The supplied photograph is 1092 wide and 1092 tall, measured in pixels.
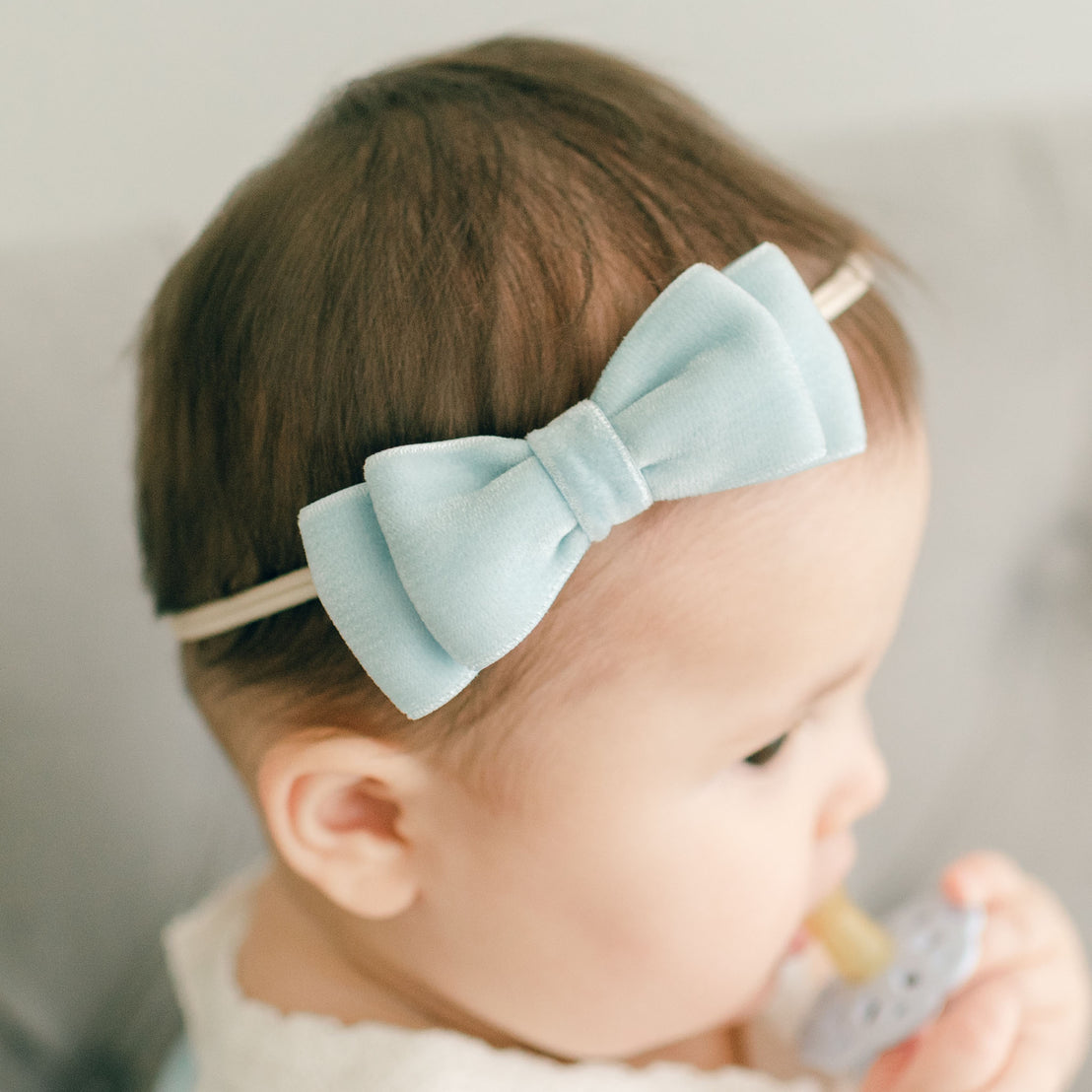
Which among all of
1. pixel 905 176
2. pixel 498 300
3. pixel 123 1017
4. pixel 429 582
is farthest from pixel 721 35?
pixel 123 1017

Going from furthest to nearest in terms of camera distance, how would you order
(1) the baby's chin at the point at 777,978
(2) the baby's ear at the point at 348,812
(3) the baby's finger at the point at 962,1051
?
(1) the baby's chin at the point at 777,978 < (3) the baby's finger at the point at 962,1051 < (2) the baby's ear at the point at 348,812

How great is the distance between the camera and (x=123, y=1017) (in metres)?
0.88

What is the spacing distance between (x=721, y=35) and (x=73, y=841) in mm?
891

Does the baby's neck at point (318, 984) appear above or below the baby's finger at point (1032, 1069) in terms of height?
above

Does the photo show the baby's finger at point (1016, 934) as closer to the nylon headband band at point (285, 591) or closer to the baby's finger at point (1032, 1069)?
the baby's finger at point (1032, 1069)

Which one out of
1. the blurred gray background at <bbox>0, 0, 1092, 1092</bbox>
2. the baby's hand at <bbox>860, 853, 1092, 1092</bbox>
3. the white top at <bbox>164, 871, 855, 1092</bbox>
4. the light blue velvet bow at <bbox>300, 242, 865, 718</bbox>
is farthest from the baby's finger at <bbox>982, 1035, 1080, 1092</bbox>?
the light blue velvet bow at <bbox>300, 242, 865, 718</bbox>

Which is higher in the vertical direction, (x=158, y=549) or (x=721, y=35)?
(x=721, y=35)

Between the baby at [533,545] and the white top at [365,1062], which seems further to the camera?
the white top at [365,1062]

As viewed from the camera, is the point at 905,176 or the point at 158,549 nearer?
the point at 158,549

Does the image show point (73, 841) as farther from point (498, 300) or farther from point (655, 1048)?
point (498, 300)

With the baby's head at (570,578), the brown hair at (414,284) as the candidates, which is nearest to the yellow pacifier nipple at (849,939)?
the baby's head at (570,578)

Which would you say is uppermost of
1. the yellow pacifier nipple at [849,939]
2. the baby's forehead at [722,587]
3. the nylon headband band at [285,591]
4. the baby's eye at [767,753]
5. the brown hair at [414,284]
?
the brown hair at [414,284]

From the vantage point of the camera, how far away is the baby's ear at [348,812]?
57 cm

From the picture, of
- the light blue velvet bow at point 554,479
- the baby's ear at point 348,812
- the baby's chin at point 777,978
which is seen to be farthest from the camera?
the baby's chin at point 777,978
